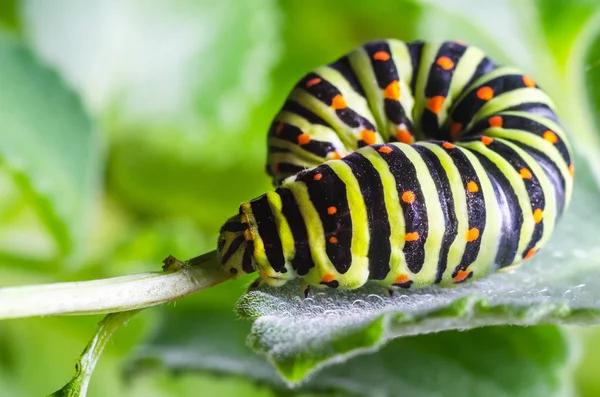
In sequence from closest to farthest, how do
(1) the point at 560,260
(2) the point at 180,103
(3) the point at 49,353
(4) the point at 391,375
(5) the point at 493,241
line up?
(5) the point at 493,241
(1) the point at 560,260
(4) the point at 391,375
(3) the point at 49,353
(2) the point at 180,103

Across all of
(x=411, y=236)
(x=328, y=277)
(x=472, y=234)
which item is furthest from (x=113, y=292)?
(x=472, y=234)

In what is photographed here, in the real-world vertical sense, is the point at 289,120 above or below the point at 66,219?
below

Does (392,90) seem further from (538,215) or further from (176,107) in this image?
(176,107)

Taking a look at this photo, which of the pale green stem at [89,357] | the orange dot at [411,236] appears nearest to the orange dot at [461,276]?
the orange dot at [411,236]

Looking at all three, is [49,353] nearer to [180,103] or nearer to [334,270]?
[180,103]

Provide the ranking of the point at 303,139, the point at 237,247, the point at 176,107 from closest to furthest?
the point at 237,247, the point at 303,139, the point at 176,107

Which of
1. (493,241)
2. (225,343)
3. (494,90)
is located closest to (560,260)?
(493,241)

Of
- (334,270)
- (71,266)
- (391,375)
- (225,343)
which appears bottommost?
(391,375)
